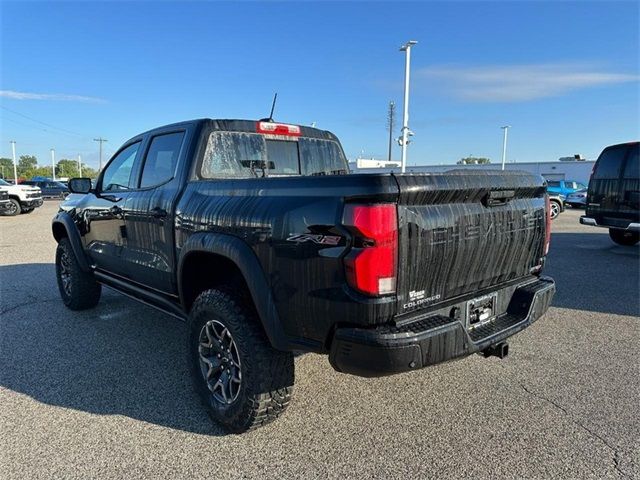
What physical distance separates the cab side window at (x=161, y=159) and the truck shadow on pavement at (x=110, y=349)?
60.5 inches

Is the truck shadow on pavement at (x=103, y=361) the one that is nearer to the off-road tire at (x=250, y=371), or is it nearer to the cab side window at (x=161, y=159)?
the off-road tire at (x=250, y=371)

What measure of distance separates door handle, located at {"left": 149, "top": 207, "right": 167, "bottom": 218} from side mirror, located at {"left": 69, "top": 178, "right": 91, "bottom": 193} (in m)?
1.69

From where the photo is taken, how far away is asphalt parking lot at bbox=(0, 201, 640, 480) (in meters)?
2.53

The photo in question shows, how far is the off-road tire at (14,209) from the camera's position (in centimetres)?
1870

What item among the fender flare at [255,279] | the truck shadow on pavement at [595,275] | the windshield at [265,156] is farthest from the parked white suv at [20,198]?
the truck shadow on pavement at [595,275]

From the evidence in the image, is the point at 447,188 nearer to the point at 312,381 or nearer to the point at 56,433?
the point at 312,381

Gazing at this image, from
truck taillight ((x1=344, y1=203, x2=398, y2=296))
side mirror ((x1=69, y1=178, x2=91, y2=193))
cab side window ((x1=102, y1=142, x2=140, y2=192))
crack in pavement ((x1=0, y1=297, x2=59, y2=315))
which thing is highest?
cab side window ((x1=102, y1=142, x2=140, y2=192))

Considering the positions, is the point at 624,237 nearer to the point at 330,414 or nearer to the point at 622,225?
the point at 622,225

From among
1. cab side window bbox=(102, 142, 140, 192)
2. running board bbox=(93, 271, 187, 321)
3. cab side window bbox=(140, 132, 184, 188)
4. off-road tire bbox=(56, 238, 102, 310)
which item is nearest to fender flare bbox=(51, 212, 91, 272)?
off-road tire bbox=(56, 238, 102, 310)

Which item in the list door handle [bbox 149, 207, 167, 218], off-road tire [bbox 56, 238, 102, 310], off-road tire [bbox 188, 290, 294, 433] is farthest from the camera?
off-road tire [bbox 56, 238, 102, 310]

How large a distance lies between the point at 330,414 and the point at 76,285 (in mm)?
3652

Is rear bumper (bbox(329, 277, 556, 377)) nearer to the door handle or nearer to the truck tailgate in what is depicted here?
the truck tailgate

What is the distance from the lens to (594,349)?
422cm

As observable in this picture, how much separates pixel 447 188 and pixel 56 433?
9.23 feet
